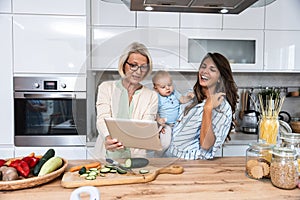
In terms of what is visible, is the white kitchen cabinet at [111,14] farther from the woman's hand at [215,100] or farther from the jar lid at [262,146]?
the jar lid at [262,146]

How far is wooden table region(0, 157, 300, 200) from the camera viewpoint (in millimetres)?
859

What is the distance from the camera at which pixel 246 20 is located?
2273 mm

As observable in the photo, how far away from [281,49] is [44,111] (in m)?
1.92

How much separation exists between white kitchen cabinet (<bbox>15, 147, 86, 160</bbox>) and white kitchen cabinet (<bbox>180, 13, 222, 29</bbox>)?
1.25m

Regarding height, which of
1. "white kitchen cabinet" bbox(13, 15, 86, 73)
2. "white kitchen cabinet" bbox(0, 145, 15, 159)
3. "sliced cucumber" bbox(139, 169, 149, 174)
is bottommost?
"white kitchen cabinet" bbox(0, 145, 15, 159)

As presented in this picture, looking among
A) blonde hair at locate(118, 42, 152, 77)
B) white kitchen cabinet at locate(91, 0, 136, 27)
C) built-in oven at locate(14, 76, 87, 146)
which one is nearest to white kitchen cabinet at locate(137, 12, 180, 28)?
white kitchen cabinet at locate(91, 0, 136, 27)

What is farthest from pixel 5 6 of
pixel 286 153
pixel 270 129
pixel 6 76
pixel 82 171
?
pixel 286 153

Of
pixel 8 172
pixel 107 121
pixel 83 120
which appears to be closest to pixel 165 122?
pixel 107 121

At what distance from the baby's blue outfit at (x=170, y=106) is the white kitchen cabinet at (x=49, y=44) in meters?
1.10

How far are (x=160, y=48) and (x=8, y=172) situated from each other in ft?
2.32

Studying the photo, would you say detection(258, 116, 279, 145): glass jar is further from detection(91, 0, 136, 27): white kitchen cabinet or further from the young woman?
detection(91, 0, 136, 27): white kitchen cabinet

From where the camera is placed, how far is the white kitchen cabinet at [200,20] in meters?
2.24

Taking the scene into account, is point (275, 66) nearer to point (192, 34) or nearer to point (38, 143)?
point (192, 34)

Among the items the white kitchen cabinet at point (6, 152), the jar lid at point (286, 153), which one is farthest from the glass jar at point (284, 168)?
the white kitchen cabinet at point (6, 152)
